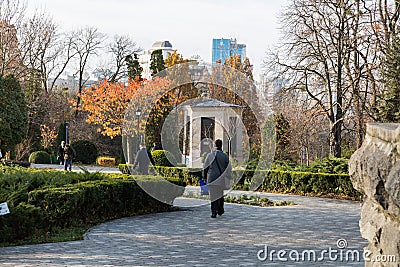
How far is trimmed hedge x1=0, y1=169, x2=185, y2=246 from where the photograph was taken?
29.1 feet

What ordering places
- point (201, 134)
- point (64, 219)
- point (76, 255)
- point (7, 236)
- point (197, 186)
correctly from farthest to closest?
1. point (201, 134)
2. point (197, 186)
3. point (64, 219)
4. point (7, 236)
5. point (76, 255)

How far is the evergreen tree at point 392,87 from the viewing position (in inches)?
705

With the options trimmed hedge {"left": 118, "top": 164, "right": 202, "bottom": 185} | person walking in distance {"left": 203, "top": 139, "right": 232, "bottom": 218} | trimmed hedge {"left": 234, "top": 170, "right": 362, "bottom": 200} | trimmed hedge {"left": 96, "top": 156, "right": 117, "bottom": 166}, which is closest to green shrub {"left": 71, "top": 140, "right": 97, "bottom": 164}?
trimmed hedge {"left": 96, "top": 156, "right": 117, "bottom": 166}

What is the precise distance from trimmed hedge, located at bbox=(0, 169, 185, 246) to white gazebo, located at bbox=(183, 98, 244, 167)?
13.0 metres

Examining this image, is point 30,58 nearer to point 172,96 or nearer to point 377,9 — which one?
point 172,96

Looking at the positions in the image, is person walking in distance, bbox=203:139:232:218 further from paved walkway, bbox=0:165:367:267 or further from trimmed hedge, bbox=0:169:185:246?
trimmed hedge, bbox=0:169:185:246

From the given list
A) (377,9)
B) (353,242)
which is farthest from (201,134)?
(353,242)

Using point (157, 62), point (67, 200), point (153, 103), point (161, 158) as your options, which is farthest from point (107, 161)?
point (67, 200)

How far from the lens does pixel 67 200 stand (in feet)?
32.4

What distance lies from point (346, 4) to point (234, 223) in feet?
42.4

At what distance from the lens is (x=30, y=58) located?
34719mm

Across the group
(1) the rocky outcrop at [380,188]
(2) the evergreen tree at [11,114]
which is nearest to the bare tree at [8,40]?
(2) the evergreen tree at [11,114]

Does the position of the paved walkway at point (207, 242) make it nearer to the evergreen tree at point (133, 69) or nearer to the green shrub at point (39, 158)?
the green shrub at point (39, 158)

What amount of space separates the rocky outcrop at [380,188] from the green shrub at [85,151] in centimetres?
3125
